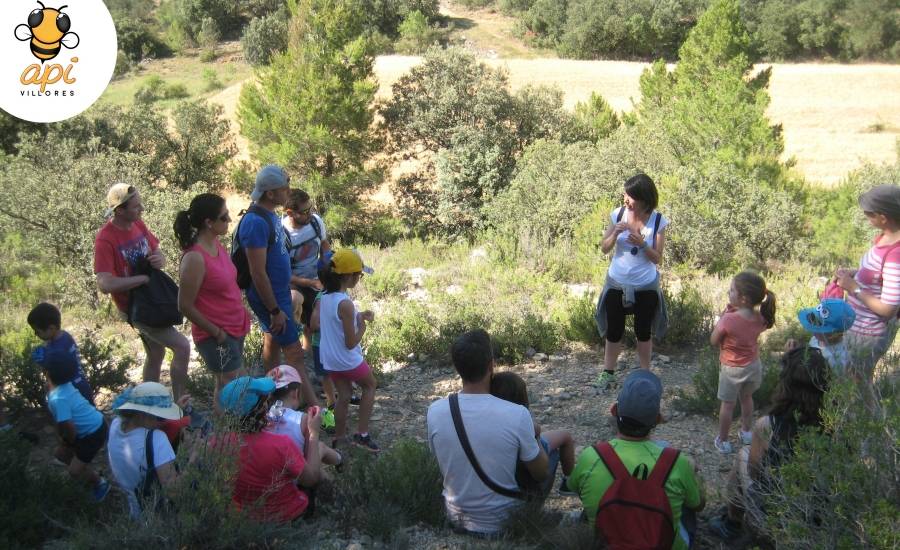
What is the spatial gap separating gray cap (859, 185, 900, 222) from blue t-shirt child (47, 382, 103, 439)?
4.45 meters

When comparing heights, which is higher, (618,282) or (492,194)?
(618,282)

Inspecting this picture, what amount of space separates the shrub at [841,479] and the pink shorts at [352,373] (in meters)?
2.43

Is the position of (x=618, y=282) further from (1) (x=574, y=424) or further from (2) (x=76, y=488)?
(2) (x=76, y=488)

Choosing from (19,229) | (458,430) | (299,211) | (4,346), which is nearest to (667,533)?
(458,430)

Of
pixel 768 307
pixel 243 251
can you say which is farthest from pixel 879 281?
pixel 243 251

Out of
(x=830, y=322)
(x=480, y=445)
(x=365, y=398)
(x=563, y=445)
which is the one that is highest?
(x=830, y=322)

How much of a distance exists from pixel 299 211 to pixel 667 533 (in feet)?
11.1

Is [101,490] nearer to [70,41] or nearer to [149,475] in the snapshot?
[149,475]

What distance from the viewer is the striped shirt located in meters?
3.98

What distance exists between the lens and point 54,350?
398 centimetres

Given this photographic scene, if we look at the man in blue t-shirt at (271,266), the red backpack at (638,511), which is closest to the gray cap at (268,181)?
the man in blue t-shirt at (271,266)

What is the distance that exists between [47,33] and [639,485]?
1133 cm

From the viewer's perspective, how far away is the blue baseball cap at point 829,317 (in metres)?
3.83

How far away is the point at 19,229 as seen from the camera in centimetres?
1234
